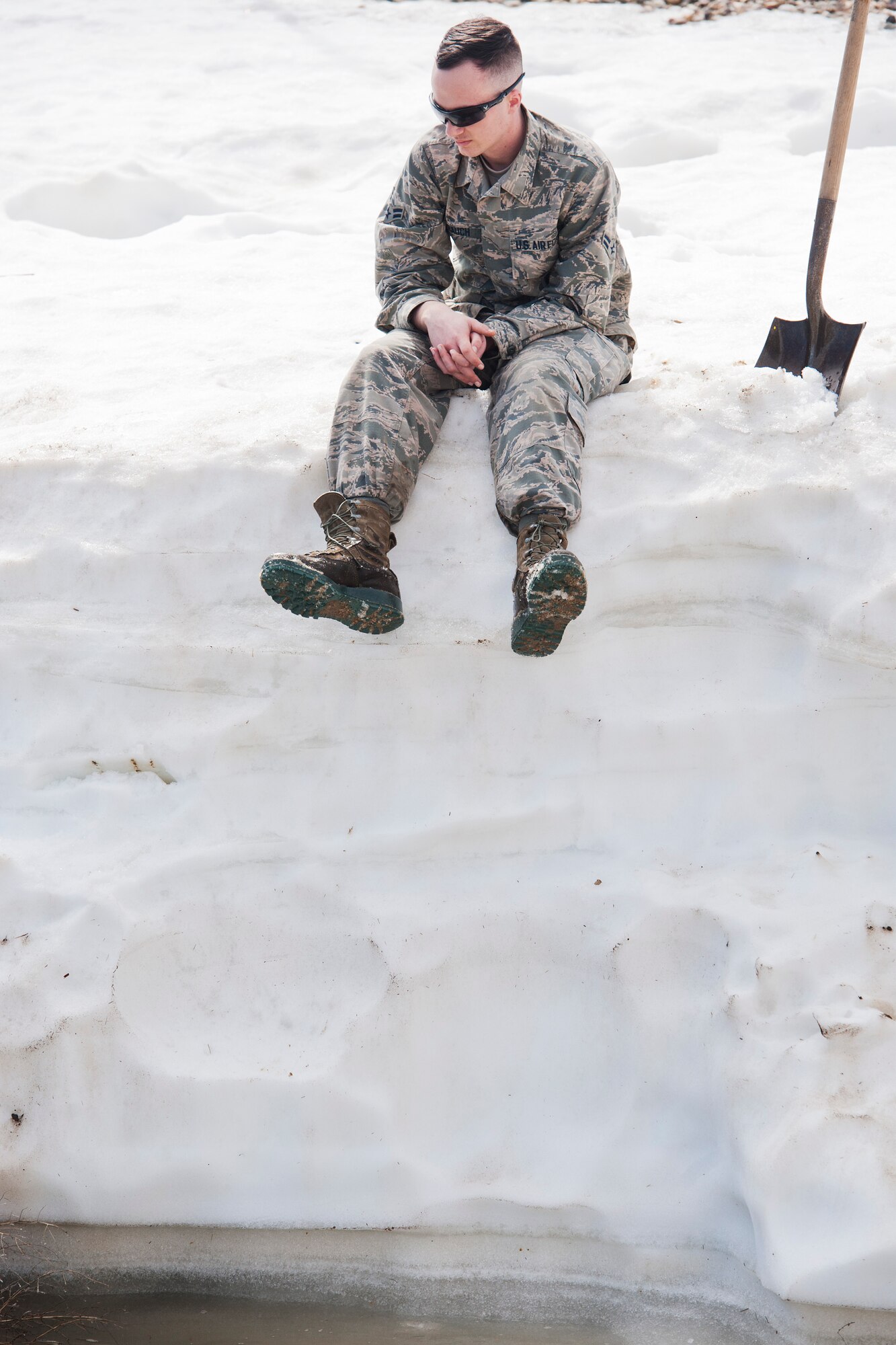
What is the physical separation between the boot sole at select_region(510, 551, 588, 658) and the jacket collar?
0.98 m

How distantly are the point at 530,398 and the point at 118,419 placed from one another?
3.63 feet

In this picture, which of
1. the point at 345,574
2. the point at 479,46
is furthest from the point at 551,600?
the point at 479,46

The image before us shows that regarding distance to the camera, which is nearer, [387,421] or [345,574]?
[345,574]

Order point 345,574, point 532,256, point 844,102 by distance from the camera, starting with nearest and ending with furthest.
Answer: point 345,574
point 532,256
point 844,102

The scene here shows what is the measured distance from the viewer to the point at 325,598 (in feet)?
6.24

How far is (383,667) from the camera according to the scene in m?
2.23

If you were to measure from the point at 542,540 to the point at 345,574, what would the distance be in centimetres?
40

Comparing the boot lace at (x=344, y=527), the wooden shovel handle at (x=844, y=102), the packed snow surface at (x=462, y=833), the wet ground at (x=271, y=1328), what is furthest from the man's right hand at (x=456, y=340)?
the wet ground at (x=271, y=1328)

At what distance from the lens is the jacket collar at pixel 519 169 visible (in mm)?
2291

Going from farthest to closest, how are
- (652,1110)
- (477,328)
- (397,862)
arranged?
1. (477,328)
2. (397,862)
3. (652,1110)

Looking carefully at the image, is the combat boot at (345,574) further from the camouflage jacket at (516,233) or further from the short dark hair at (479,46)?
the short dark hair at (479,46)

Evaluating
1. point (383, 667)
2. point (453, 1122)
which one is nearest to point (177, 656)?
→ point (383, 667)

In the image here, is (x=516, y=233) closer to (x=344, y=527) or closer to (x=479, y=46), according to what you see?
(x=479, y=46)

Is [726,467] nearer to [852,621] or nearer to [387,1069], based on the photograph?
[852,621]
